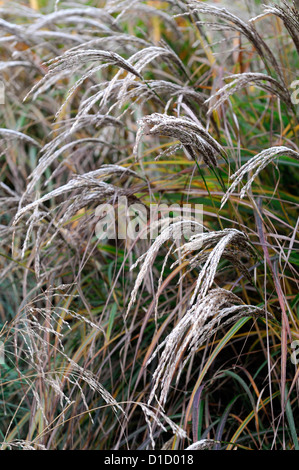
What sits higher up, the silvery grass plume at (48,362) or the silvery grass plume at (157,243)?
the silvery grass plume at (157,243)

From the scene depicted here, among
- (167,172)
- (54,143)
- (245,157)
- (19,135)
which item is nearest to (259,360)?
(245,157)

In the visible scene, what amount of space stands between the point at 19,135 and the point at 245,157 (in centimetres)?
73

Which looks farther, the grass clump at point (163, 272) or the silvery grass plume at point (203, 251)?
the grass clump at point (163, 272)

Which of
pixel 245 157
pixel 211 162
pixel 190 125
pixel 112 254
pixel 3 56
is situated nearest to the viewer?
pixel 190 125

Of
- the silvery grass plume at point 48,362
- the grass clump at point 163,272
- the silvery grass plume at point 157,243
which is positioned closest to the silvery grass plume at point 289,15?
the grass clump at point 163,272

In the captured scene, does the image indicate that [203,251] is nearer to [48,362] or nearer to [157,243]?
[157,243]

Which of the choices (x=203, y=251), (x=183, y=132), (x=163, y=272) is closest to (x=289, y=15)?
(x=183, y=132)

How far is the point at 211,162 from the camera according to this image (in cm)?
119

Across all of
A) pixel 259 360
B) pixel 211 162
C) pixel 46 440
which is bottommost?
pixel 46 440

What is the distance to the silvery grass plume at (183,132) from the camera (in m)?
1.02

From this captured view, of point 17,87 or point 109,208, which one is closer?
point 109,208

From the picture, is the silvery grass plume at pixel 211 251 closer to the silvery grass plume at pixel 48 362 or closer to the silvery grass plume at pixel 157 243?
the silvery grass plume at pixel 157 243

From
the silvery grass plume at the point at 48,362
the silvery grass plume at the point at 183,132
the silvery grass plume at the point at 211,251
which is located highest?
the silvery grass plume at the point at 183,132
